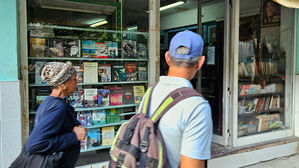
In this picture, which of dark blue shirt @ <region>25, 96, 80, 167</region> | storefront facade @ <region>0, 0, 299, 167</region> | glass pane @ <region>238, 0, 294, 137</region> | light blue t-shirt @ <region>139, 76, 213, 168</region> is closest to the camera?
light blue t-shirt @ <region>139, 76, 213, 168</region>

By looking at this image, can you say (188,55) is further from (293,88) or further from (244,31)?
(293,88)

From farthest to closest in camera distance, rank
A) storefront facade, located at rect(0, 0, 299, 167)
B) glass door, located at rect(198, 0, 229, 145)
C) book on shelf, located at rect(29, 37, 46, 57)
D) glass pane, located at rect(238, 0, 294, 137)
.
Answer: glass pane, located at rect(238, 0, 294, 137), glass door, located at rect(198, 0, 229, 145), storefront facade, located at rect(0, 0, 299, 167), book on shelf, located at rect(29, 37, 46, 57)

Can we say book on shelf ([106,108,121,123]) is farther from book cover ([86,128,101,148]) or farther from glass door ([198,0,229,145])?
glass door ([198,0,229,145])

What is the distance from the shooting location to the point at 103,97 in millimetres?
3717

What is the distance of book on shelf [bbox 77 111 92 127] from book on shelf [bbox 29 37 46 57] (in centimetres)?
93

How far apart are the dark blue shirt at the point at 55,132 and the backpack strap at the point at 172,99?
0.84 metres

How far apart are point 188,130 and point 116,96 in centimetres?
274

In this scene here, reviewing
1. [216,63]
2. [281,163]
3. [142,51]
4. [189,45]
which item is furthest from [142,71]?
[281,163]

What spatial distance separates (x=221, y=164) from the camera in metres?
4.08

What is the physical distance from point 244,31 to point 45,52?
3.29 m

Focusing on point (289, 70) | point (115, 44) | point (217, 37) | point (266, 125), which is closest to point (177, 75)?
point (115, 44)

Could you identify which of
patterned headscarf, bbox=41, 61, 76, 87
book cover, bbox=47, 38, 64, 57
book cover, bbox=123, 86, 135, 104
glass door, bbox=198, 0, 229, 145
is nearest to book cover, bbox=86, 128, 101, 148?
book cover, bbox=123, 86, 135, 104

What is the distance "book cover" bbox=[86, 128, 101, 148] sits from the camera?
3611 millimetres

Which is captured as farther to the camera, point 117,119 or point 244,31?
point 244,31
